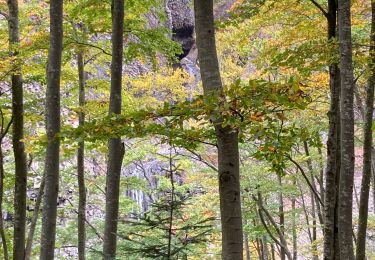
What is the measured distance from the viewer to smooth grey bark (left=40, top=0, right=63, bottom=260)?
14.2 feet

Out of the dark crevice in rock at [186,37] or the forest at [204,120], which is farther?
the dark crevice in rock at [186,37]

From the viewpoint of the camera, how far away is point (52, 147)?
434 cm

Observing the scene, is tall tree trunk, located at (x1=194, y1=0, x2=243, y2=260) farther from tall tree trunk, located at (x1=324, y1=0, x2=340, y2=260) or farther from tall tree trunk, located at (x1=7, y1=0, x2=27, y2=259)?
tall tree trunk, located at (x1=7, y1=0, x2=27, y2=259)

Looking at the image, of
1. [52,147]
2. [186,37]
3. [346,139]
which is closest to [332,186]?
[346,139]

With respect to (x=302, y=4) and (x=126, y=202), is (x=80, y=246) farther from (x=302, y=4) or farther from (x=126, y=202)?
(x=302, y=4)

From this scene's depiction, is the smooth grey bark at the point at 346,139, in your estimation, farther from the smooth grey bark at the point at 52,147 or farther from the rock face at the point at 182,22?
the rock face at the point at 182,22

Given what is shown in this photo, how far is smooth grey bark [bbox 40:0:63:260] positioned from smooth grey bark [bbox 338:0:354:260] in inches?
112

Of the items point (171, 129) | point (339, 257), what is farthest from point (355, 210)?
point (171, 129)

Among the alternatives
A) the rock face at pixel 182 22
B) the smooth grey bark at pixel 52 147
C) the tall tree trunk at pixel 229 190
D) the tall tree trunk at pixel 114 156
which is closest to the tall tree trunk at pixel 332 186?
the tall tree trunk at pixel 229 190

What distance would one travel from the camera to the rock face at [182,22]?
30562 millimetres

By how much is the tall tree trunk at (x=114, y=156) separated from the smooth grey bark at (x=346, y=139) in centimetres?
230

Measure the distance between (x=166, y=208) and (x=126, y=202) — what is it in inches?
351

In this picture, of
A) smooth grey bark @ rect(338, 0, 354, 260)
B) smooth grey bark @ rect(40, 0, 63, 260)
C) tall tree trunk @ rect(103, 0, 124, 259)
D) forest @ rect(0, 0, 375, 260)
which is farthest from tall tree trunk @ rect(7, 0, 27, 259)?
smooth grey bark @ rect(338, 0, 354, 260)

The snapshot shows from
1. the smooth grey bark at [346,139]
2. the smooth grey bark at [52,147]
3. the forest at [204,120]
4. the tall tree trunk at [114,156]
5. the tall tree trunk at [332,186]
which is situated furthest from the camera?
the tall tree trunk at [114,156]
